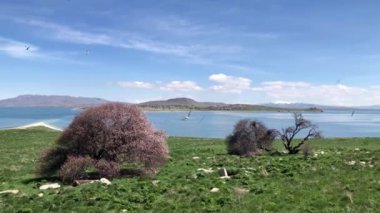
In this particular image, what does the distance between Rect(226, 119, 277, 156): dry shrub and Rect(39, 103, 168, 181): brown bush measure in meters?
11.5

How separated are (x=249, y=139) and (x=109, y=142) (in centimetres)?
1432

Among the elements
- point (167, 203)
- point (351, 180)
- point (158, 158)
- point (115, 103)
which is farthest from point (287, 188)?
point (115, 103)

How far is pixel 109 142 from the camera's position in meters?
23.1

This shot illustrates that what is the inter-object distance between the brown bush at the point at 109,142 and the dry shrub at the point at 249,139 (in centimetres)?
1146

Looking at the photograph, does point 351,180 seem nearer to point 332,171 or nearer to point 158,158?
point 332,171

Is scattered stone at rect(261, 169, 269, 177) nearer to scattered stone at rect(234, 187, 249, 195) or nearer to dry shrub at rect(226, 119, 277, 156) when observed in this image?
scattered stone at rect(234, 187, 249, 195)

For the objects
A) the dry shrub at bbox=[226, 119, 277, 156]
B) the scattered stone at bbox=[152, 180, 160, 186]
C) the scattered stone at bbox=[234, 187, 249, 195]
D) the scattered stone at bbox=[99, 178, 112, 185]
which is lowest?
the scattered stone at bbox=[99, 178, 112, 185]

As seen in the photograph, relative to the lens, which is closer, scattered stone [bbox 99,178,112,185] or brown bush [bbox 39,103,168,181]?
scattered stone [bbox 99,178,112,185]

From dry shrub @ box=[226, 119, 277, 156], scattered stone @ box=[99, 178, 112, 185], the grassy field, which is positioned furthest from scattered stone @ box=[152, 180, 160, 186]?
dry shrub @ box=[226, 119, 277, 156]

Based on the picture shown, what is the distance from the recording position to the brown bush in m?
23.2

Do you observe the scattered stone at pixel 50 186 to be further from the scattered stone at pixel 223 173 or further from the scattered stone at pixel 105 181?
the scattered stone at pixel 223 173

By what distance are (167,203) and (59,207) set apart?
146 inches

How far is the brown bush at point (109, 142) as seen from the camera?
23.2 metres

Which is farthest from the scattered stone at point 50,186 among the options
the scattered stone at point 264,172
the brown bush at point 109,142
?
the scattered stone at point 264,172
